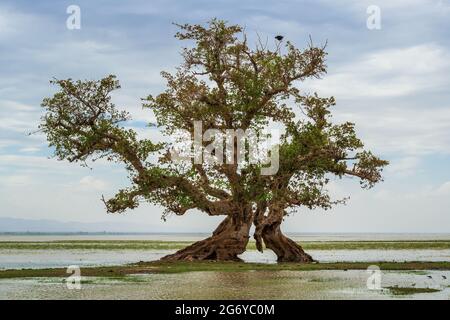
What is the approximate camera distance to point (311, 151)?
50.3m

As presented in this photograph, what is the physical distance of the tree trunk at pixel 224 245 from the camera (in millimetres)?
51312

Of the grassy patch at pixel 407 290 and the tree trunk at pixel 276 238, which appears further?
the tree trunk at pixel 276 238

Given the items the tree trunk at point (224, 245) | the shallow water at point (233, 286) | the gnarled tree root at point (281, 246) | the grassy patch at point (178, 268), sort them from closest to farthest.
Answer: the shallow water at point (233, 286) < the grassy patch at point (178, 268) < the tree trunk at point (224, 245) < the gnarled tree root at point (281, 246)

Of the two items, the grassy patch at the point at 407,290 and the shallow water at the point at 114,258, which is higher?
the grassy patch at the point at 407,290

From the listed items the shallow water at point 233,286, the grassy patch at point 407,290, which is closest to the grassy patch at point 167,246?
the shallow water at point 233,286

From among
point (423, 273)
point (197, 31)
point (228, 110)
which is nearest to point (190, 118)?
point (228, 110)

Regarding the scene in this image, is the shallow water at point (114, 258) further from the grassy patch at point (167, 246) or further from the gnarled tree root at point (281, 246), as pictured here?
the grassy patch at point (167, 246)

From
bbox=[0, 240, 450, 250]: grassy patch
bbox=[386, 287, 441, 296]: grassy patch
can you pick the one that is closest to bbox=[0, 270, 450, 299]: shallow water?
bbox=[386, 287, 441, 296]: grassy patch

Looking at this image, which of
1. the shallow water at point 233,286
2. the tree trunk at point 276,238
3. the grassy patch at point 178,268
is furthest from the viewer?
the tree trunk at point 276,238

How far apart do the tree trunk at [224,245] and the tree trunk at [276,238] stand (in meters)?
0.98

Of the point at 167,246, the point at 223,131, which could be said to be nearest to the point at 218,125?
the point at 223,131

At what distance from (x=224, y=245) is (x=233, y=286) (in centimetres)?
2015
